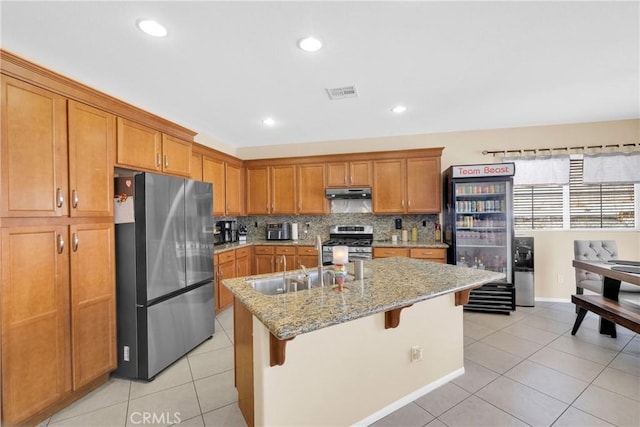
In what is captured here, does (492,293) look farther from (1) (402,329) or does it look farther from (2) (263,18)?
(2) (263,18)

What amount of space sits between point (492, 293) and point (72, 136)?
4602 millimetres

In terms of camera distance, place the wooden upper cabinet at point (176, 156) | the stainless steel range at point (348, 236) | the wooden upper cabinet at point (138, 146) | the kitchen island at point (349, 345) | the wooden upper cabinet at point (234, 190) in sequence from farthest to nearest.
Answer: the wooden upper cabinet at point (234, 190)
the stainless steel range at point (348, 236)
the wooden upper cabinet at point (176, 156)
the wooden upper cabinet at point (138, 146)
the kitchen island at point (349, 345)

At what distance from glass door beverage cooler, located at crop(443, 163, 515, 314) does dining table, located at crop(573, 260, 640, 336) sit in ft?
2.73

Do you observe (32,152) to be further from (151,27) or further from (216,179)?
(216,179)

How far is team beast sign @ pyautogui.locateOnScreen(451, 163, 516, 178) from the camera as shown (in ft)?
11.5

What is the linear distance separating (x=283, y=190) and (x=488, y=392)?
11.8ft

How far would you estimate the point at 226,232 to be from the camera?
14.6 feet

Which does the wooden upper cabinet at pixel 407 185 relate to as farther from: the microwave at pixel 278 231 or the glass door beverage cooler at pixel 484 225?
the microwave at pixel 278 231

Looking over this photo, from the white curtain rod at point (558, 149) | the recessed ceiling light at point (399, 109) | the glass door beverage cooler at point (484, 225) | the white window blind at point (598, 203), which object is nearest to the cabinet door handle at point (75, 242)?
the recessed ceiling light at point (399, 109)

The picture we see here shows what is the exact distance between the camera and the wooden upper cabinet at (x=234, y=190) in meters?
4.27

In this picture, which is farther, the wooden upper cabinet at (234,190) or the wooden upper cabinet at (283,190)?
the wooden upper cabinet at (283,190)

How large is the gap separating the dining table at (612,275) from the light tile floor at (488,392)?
0.13m

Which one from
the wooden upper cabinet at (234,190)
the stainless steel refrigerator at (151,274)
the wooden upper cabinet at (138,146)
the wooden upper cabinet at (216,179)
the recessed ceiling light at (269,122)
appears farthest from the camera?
the wooden upper cabinet at (234,190)

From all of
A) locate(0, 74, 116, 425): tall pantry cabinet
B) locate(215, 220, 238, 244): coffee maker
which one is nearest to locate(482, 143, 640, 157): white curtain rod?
locate(215, 220, 238, 244): coffee maker
